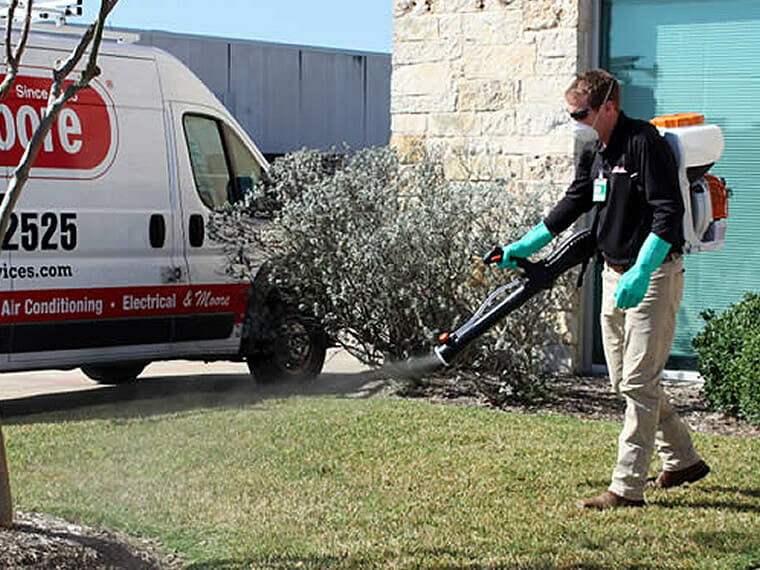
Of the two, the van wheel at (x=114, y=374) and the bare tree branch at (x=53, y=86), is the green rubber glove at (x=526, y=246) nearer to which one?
the bare tree branch at (x=53, y=86)

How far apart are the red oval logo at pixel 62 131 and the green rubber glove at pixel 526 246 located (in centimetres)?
380

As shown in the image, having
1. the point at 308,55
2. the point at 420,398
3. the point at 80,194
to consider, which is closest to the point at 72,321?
the point at 80,194

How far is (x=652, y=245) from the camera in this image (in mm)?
6102

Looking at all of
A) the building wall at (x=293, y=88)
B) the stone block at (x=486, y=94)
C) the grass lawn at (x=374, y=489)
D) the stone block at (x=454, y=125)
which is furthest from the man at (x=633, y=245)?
the building wall at (x=293, y=88)

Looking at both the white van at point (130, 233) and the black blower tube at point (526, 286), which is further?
the white van at point (130, 233)

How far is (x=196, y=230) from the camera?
34.3 ft

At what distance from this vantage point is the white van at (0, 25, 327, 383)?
369 inches

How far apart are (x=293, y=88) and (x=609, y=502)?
754 inches

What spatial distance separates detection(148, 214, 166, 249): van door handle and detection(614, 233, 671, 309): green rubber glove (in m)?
4.91

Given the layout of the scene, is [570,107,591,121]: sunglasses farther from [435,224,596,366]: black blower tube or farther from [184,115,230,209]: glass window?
[184,115,230,209]: glass window

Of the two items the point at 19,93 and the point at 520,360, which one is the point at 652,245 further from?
the point at 19,93

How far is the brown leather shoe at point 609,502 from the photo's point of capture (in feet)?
21.2

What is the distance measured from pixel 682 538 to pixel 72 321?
5.13 meters

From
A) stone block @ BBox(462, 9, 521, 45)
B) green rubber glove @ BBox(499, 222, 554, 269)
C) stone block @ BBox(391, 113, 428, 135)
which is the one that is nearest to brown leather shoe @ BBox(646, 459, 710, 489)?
green rubber glove @ BBox(499, 222, 554, 269)
